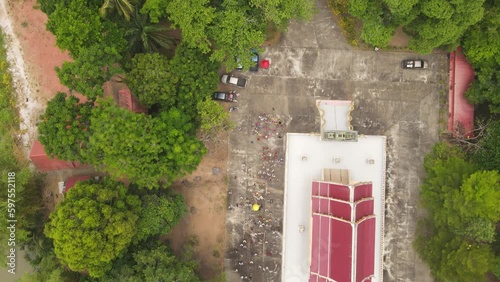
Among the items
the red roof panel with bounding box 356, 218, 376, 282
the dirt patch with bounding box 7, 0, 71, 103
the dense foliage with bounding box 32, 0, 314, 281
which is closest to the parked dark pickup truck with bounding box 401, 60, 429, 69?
the dense foliage with bounding box 32, 0, 314, 281

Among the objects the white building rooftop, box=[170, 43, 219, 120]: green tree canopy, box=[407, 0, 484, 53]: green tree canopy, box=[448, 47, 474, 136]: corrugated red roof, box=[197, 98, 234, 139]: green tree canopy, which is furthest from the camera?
box=[448, 47, 474, 136]: corrugated red roof

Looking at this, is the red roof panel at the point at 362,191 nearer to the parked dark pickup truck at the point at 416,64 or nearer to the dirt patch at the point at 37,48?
the parked dark pickup truck at the point at 416,64

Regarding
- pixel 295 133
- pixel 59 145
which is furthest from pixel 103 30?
pixel 295 133

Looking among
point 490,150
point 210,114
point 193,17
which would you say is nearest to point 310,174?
point 210,114

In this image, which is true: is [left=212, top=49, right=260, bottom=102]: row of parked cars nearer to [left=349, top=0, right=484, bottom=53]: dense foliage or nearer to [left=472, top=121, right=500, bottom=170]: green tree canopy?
[left=349, top=0, right=484, bottom=53]: dense foliage

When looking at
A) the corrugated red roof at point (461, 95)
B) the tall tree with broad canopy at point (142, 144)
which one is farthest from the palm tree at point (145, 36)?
the corrugated red roof at point (461, 95)
